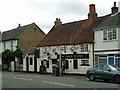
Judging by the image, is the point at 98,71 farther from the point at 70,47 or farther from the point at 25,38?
the point at 25,38

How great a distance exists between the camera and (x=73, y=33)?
32344mm

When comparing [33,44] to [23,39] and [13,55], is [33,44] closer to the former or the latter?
[23,39]

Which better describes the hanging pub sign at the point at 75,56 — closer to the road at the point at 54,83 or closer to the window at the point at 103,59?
the window at the point at 103,59

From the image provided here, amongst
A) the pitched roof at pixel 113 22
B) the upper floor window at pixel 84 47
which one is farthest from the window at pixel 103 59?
the pitched roof at pixel 113 22

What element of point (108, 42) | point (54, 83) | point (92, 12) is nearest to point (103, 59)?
point (108, 42)

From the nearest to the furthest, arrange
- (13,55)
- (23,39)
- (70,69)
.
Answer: (70,69) < (13,55) < (23,39)

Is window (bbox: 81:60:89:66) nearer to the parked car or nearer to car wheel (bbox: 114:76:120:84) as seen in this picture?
the parked car

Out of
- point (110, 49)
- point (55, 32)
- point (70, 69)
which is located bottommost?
point (70, 69)

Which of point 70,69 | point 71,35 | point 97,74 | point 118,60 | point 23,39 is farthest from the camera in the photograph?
point 23,39

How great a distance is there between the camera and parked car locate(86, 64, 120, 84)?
18.3 meters

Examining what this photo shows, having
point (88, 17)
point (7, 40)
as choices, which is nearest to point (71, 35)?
point (88, 17)

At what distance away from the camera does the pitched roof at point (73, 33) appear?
29.9m

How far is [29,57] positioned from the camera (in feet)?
126

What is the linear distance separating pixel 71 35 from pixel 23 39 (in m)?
15.1
